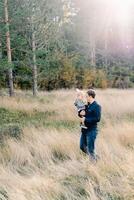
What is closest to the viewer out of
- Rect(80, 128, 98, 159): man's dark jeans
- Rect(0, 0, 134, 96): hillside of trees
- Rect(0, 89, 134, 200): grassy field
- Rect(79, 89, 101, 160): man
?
Rect(0, 89, 134, 200): grassy field

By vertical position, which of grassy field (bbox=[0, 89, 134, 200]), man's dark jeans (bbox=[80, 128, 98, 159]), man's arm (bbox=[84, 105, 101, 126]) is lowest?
grassy field (bbox=[0, 89, 134, 200])

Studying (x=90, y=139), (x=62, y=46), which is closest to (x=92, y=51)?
(x=62, y=46)

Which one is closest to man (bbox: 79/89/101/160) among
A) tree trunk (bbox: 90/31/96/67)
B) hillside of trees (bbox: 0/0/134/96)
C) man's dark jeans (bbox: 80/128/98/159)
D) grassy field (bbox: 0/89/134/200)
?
man's dark jeans (bbox: 80/128/98/159)

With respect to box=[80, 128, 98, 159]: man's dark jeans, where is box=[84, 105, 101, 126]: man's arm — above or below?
above

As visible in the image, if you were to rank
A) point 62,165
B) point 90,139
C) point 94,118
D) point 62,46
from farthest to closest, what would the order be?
point 62,46
point 90,139
point 94,118
point 62,165

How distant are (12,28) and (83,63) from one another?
16537 mm

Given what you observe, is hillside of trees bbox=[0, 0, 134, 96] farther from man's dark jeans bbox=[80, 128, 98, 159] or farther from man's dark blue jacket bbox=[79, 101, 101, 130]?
man's dark blue jacket bbox=[79, 101, 101, 130]

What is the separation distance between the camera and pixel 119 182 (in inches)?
303

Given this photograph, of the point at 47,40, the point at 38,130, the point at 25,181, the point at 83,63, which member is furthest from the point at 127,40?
the point at 25,181

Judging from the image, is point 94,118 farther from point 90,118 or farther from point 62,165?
point 62,165

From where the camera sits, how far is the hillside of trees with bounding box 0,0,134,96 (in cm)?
2756

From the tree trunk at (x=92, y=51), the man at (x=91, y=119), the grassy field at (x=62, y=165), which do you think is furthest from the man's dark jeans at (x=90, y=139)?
the tree trunk at (x=92, y=51)

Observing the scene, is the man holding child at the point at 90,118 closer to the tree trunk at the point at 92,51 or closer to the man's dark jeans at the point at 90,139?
the man's dark jeans at the point at 90,139

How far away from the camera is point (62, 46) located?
1390 inches
